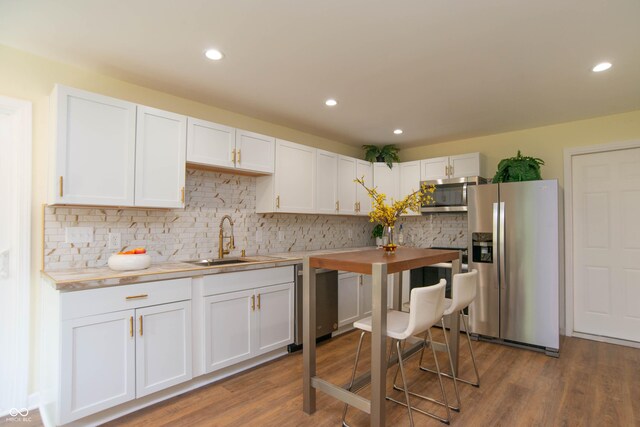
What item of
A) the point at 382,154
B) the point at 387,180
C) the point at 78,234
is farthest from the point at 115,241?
the point at 382,154

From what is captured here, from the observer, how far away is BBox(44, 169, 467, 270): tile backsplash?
249 centimetres

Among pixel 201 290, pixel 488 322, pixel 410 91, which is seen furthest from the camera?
pixel 488 322

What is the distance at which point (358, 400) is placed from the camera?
6.34 feet

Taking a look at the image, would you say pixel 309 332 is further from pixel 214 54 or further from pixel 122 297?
pixel 214 54

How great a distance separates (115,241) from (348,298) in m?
2.40

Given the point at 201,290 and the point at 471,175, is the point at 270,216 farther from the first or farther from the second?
the point at 471,175

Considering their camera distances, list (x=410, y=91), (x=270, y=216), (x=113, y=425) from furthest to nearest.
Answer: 1. (x=270, y=216)
2. (x=410, y=91)
3. (x=113, y=425)

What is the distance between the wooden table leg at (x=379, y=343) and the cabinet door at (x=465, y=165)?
2.97 m

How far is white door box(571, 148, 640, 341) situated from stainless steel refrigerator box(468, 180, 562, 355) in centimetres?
64

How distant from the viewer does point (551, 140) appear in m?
3.95

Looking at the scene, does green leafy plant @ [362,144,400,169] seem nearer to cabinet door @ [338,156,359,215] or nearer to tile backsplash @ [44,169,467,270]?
cabinet door @ [338,156,359,215]

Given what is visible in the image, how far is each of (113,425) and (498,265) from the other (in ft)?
11.7

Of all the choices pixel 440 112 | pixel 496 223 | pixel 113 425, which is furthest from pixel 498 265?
pixel 113 425

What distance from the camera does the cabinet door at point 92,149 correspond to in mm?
2201
